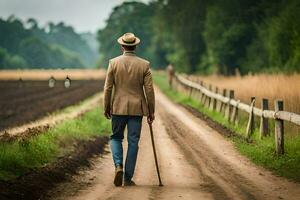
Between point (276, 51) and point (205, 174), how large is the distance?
33559 millimetres

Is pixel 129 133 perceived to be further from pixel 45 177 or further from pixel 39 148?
pixel 39 148

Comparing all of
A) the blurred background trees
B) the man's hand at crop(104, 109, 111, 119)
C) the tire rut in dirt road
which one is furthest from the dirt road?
the blurred background trees

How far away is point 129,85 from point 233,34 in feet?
142

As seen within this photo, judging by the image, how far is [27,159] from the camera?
11.1 m

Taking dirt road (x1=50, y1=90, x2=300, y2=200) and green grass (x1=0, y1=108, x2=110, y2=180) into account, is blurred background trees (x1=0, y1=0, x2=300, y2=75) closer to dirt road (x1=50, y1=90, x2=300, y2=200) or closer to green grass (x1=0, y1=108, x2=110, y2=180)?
green grass (x1=0, y1=108, x2=110, y2=180)

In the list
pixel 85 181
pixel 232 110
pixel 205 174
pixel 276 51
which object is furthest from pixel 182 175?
pixel 276 51

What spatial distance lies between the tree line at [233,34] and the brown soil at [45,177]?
21.5 m

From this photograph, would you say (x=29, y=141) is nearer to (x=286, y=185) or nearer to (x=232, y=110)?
(x=286, y=185)

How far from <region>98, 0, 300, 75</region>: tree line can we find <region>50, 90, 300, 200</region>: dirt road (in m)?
19.6

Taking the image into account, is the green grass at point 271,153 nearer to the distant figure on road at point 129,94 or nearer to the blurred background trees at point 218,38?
the distant figure on road at point 129,94

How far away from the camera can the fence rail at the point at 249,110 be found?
41.4 ft

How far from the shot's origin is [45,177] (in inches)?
386

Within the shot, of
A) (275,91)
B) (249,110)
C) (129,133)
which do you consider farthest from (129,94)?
(275,91)

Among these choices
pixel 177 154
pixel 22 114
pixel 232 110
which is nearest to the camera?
pixel 177 154
